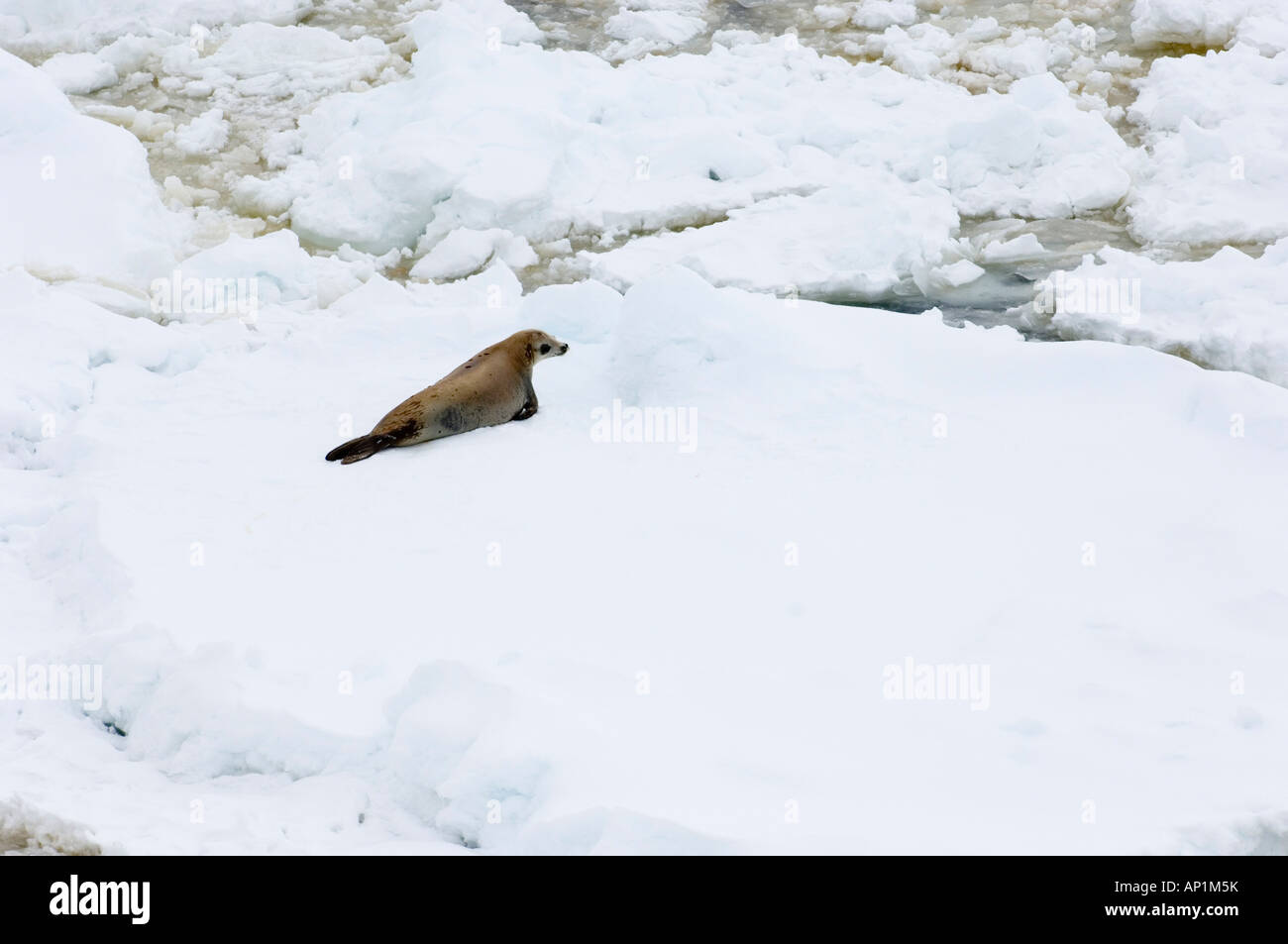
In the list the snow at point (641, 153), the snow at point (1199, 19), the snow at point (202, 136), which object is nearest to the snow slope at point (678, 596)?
the snow at point (641, 153)

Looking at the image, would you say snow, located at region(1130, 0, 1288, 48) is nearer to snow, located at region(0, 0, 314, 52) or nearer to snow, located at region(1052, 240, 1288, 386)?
snow, located at region(1052, 240, 1288, 386)

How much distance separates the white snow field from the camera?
3195mm

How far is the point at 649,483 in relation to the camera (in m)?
4.52

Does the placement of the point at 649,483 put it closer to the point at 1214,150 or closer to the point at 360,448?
the point at 360,448

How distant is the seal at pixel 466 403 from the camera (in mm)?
4898

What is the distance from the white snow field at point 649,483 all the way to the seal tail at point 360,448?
0.21ft

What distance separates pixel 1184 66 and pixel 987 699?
8167 millimetres

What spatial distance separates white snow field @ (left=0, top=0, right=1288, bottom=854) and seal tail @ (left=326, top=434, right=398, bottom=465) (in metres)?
0.06

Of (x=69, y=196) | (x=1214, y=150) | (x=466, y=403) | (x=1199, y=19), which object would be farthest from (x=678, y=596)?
(x=1199, y=19)

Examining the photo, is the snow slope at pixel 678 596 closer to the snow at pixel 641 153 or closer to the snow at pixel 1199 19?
the snow at pixel 641 153

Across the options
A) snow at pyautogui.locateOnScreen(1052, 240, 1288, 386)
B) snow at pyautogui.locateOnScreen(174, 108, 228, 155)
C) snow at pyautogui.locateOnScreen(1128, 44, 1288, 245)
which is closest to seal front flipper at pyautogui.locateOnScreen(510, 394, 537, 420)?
snow at pyautogui.locateOnScreen(1052, 240, 1288, 386)

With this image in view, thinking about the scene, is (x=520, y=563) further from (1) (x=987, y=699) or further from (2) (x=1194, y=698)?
(2) (x=1194, y=698)

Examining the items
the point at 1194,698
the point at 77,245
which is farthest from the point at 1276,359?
the point at 77,245

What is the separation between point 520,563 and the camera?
13.2 feet
